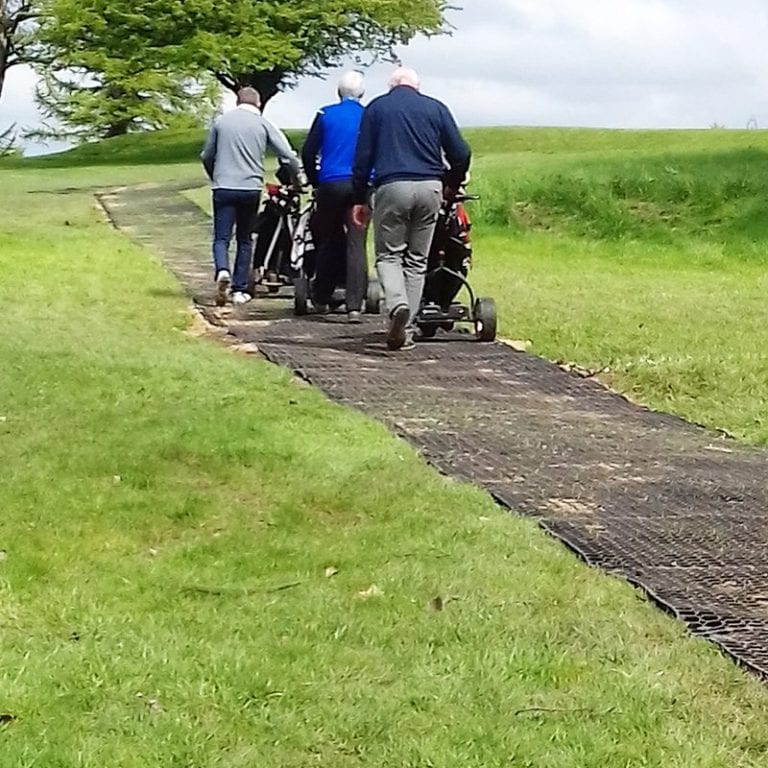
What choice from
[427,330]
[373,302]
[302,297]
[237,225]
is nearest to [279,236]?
[237,225]

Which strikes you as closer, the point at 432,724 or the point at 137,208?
the point at 432,724

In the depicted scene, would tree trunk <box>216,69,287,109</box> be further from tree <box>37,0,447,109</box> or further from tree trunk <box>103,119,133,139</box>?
tree trunk <box>103,119,133,139</box>

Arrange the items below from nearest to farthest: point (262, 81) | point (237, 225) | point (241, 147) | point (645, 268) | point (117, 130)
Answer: point (241, 147) → point (237, 225) → point (645, 268) → point (262, 81) → point (117, 130)

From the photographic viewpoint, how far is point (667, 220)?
986 inches

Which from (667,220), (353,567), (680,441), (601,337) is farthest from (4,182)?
(353,567)

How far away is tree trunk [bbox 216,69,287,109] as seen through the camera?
2048 inches

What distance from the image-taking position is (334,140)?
12414 mm

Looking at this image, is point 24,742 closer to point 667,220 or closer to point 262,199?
point 262,199

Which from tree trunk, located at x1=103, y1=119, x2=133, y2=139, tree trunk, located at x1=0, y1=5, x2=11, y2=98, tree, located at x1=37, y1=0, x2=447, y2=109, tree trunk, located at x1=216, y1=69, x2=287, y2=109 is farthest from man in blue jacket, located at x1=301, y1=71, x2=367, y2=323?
tree trunk, located at x1=103, y1=119, x2=133, y2=139

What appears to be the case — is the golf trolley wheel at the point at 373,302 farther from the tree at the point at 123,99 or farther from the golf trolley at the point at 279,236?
the tree at the point at 123,99

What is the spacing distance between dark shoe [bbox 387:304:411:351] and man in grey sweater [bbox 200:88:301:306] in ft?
8.86

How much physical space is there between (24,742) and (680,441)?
5.04 meters

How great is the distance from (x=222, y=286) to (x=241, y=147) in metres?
1.17

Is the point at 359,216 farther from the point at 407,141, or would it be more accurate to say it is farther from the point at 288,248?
the point at 288,248
